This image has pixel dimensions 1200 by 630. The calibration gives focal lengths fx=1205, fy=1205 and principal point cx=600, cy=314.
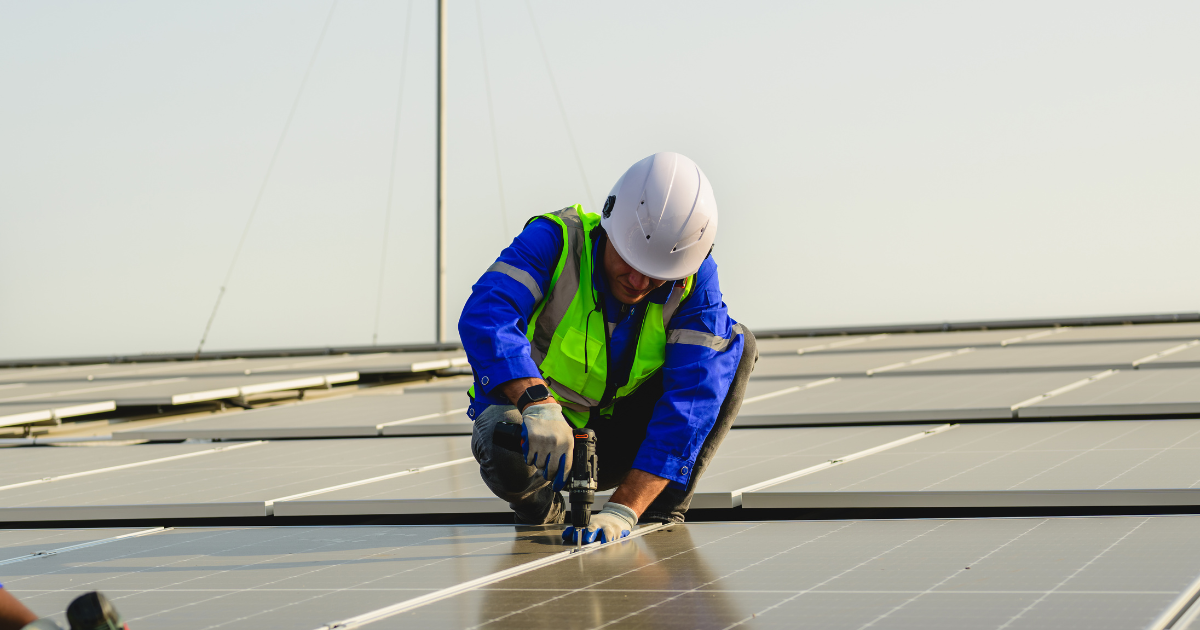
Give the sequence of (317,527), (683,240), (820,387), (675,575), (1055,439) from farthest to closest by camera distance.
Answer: (820,387)
(1055,439)
(317,527)
(683,240)
(675,575)

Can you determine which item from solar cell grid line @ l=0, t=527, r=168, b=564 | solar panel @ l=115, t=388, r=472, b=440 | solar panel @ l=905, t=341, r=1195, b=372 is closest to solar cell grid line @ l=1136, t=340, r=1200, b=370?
solar panel @ l=905, t=341, r=1195, b=372

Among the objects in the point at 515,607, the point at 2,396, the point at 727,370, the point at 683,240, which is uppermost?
the point at 2,396

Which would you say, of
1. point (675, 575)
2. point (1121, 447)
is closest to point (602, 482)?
point (675, 575)

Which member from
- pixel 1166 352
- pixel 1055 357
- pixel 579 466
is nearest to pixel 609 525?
pixel 579 466

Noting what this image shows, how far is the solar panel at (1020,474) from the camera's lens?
3689 millimetres

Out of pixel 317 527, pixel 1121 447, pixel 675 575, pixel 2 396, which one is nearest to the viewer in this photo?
pixel 675 575

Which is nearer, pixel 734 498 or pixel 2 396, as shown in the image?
pixel 734 498

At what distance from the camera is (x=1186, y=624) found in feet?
7.47

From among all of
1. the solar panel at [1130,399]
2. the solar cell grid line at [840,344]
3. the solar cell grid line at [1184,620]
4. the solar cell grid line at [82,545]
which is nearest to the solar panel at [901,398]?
the solar panel at [1130,399]

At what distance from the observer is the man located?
3.65 meters

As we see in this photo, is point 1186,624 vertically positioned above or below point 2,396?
below

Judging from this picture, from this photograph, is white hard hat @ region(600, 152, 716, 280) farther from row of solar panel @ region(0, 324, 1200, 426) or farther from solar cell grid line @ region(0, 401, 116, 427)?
solar cell grid line @ region(0, 401, 116, 427)

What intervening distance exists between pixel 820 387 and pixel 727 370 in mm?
4513

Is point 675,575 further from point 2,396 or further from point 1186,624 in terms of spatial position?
point 2,396
